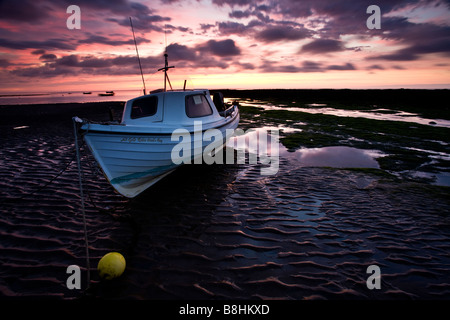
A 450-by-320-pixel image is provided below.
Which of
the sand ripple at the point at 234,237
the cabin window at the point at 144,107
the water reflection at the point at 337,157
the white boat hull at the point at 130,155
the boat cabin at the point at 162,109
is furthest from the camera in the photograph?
the water reflection at the point at 337,157

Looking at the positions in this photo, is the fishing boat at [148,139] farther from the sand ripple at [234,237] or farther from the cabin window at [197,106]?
the sand ripple at [234,237]

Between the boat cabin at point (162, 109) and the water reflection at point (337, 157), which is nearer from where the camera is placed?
the boat cabin at point (162, 109)

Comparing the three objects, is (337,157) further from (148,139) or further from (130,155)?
(130,155)

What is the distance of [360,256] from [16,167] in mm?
11749

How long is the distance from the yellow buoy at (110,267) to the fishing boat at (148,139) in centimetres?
271

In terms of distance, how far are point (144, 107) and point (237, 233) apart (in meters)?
5.48

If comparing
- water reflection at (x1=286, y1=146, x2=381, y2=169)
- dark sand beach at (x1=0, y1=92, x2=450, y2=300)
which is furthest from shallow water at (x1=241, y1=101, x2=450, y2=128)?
dark sand beach at (x1=0, y1=92, x2=450, y2=300)

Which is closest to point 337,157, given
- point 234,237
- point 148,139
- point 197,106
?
point 197,106

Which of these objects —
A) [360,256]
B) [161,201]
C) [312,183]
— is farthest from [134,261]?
[312,183]

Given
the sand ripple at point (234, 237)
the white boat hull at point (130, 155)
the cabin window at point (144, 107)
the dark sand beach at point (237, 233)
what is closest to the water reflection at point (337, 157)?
the dark sand beach at point (237, 233)

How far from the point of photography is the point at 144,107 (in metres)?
8.30

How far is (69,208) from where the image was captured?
638 cm

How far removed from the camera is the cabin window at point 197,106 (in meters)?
8.55

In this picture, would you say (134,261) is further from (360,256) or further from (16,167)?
(16,167)
